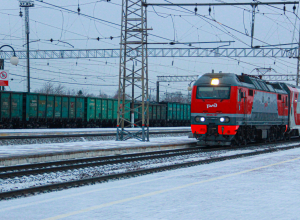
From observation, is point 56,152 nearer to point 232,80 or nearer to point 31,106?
point 232,80

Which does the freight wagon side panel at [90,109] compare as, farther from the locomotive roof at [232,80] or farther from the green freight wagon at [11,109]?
the locomotive roof at [232,80]

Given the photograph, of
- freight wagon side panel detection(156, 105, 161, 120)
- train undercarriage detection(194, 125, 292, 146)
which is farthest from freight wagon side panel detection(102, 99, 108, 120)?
train undercarriage detection(194, 125, 292, 146)

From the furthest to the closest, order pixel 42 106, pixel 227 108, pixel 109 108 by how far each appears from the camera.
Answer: pixel 109 108, pixel 42 106, pixel 227 108

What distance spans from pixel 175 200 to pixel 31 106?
109 feet

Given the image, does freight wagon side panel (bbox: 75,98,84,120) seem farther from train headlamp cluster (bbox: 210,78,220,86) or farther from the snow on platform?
train headlamp cluster (bbox: 210,78,220,86)

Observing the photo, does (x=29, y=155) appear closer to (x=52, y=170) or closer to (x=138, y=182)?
(x=52, y=170)

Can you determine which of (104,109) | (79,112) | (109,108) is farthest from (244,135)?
(109,108)

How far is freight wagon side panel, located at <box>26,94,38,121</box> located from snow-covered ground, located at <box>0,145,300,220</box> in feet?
96.9

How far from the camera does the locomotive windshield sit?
70.9ft

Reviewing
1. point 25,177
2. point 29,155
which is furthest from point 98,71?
point 25,177

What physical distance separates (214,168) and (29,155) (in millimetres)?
6213

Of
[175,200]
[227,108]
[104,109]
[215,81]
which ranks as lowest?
[175,200]

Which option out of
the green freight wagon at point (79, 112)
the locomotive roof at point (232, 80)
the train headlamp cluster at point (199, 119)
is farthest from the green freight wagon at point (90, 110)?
the train headlamp cluster at point (199, 119)

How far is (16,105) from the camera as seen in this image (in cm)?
3784
